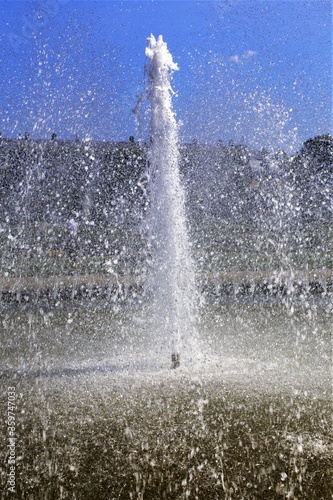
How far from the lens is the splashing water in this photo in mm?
5496

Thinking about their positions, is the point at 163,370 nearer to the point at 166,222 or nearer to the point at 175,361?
the point at 175,361

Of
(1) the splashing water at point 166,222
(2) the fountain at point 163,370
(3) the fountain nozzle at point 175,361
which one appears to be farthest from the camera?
(1) the splashing water at point 166,222

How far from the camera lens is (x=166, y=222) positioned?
5824 mm

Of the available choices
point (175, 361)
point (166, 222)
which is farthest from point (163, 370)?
point (166, 222)

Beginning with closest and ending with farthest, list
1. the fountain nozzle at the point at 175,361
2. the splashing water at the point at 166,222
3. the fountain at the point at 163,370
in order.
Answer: the fountain at the point at 163,370, the fountain nozzle at the point at 175,361, the splashing water at the point at 166,222

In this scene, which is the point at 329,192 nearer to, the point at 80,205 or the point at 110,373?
the point at 80,205

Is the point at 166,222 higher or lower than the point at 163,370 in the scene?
higher

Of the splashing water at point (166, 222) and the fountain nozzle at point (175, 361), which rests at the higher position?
the splashing water at point (166, 222)

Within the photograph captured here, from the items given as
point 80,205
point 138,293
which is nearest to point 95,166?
point 80,205

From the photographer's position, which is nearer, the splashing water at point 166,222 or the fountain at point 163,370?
the fountain at point 163,370

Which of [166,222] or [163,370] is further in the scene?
[166,222]

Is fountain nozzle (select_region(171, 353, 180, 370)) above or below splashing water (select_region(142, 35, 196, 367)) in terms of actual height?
below

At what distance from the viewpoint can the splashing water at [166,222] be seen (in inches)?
216

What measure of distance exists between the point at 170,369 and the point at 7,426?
168 centimetres
